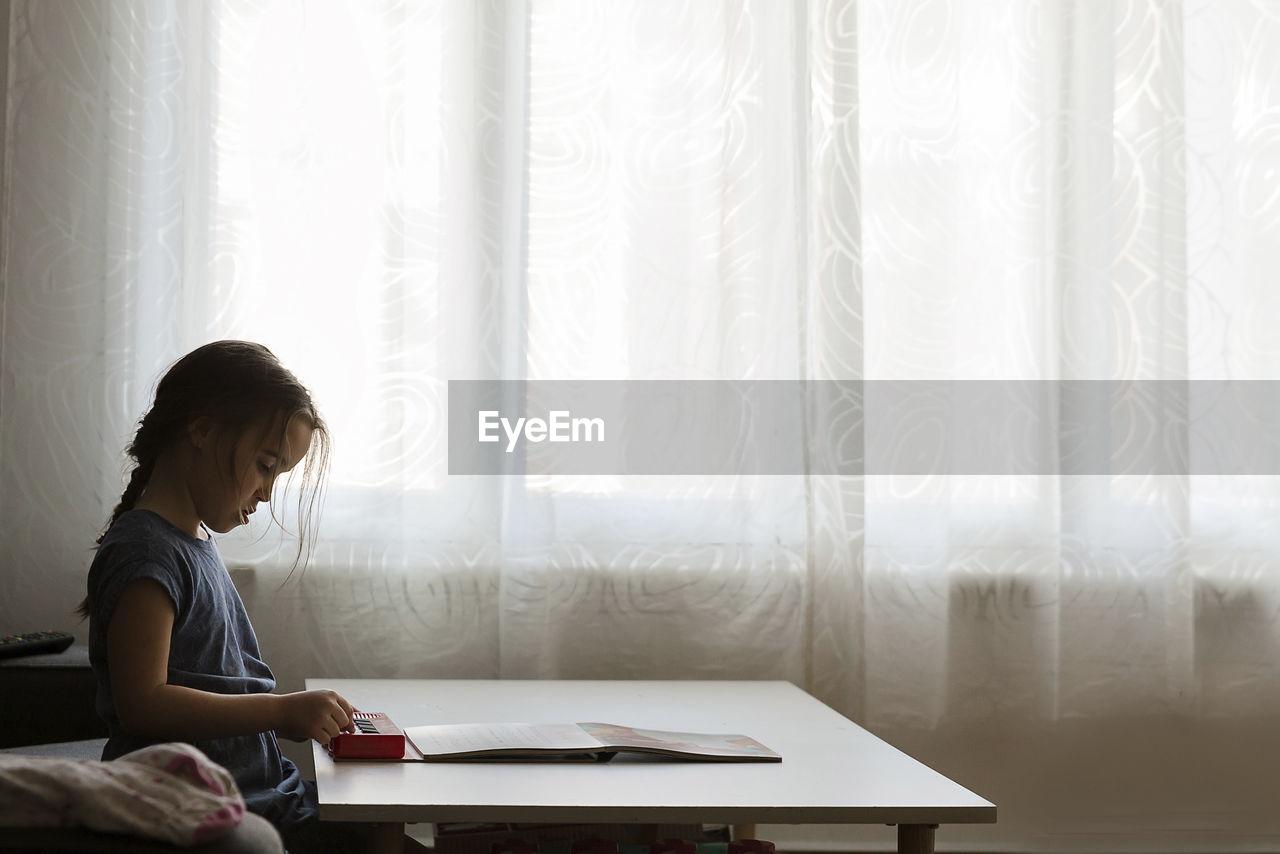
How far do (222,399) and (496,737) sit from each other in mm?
524

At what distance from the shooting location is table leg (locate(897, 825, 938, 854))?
121 cm

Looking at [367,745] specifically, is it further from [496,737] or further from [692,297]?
[692,297]

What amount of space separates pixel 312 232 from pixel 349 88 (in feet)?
0.97

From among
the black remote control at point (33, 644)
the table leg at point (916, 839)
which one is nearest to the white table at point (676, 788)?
the table leg at point (916, 839)

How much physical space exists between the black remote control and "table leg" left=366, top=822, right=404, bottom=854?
37.2 inches

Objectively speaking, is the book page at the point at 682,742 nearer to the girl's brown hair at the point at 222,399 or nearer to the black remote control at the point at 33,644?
the girl's brown hair at the point at 222,399

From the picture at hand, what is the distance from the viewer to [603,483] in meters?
2.29

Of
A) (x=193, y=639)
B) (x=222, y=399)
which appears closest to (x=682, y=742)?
(x=193, y=639)

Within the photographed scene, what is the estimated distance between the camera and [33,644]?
6.03ft

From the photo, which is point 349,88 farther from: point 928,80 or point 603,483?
point 928,80

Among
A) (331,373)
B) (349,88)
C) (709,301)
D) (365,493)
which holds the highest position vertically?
(349,88)

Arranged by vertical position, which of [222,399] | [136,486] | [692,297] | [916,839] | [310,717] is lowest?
[916,839]

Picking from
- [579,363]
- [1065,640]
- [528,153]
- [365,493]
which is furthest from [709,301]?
[1065,640]

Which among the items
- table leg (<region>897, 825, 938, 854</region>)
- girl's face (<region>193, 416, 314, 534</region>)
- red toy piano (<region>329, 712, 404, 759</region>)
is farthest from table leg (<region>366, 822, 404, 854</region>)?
table leg (<region>897, 825, 938, 854</region>)
